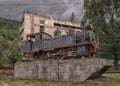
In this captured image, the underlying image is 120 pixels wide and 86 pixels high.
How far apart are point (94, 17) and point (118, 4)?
4130mm

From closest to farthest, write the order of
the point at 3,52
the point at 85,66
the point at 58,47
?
1. the point at 85,66
2. the point at 58,47
3. the point at 3,52

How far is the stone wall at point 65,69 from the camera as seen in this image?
14617mm

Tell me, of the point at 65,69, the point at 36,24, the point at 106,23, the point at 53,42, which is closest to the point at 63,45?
the point at 53,42

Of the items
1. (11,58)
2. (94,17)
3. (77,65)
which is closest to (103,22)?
(94,17)

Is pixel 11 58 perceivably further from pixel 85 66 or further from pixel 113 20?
pixel 85 66

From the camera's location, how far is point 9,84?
1491 cm

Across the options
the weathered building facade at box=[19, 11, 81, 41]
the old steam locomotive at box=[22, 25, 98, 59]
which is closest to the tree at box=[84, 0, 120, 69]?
the old steam locomotive at box=[22, 25, 98, 59]

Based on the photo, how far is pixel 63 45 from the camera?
17.6m

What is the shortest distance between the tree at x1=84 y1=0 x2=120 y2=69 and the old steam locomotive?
1709 cm

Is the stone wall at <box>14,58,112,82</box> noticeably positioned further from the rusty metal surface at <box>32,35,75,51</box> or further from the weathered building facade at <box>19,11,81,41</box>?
the weathered building facade at <box>19,11,81,41</box>

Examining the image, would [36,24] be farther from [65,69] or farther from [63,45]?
[65,69]

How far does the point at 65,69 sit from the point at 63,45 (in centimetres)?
246

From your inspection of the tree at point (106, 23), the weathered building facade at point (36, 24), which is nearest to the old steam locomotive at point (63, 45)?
the tree at point (106, 23)

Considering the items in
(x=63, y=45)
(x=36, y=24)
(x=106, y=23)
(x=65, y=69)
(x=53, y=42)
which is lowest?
(x=65, y=69)
